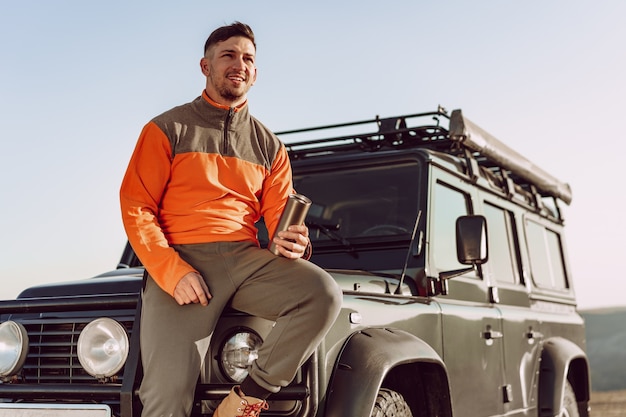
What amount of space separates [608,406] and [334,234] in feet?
34.5

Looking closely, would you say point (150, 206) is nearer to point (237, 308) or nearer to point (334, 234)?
point (237, 308)

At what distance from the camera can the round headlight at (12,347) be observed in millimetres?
3477

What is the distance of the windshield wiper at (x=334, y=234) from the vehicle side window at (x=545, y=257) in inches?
87.3

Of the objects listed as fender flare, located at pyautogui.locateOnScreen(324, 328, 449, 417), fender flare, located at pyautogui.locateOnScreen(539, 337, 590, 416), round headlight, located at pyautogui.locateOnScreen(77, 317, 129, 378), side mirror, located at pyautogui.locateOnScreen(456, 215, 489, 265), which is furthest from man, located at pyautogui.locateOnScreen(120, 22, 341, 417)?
fender flare, located at pyautogui.locateOnScreen(539, 337, 590, 416)

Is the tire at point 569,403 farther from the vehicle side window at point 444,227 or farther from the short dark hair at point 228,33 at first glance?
the short dark hair at point 228,33

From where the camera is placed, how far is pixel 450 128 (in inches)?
201

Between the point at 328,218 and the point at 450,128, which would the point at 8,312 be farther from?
the point at 450,128

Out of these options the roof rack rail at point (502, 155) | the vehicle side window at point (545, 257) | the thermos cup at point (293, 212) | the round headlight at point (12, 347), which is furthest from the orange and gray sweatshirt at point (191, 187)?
the vehicle side window at point (545, 257)

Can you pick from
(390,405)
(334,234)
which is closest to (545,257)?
(334,234)

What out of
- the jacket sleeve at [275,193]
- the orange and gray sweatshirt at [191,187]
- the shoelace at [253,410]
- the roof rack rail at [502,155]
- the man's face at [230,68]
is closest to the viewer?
the shoelace at [253,410]

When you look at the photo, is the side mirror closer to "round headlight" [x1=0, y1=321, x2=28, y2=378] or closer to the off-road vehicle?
the off-road vehicle

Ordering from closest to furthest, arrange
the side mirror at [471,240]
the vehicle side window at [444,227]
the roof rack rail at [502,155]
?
1. the side mirror at [471,240]
2. the vehicle side window at [444,227]
3. the roof rack rail at [502,155]

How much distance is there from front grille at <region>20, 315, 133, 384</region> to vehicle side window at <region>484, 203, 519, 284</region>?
9.04ft

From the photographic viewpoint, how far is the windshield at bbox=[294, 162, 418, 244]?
177 inches
